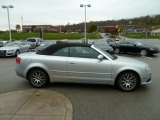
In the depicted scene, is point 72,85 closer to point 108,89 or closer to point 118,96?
point 108,89

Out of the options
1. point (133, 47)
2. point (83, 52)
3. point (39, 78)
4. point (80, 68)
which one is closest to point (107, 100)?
point (80, 68)

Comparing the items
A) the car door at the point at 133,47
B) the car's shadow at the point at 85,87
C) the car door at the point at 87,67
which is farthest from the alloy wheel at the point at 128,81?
the car door at the point at 133,47

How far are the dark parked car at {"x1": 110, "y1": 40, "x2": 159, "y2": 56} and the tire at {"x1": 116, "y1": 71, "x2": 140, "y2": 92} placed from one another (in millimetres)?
13163

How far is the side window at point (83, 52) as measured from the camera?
685cm

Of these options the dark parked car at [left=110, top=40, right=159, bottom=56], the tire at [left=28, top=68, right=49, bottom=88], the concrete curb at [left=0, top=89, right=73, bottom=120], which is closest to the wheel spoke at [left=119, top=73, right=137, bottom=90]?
the concrete curb at [left=0, top=89, right=73, bottom=120]

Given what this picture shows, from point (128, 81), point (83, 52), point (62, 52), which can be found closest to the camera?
point (128, 81)

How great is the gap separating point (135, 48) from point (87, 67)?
46.6 ft

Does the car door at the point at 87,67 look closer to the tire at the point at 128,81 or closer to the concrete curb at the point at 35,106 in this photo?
the tire at the point at 128,81

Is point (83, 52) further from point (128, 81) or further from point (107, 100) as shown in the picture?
point (107, 100)

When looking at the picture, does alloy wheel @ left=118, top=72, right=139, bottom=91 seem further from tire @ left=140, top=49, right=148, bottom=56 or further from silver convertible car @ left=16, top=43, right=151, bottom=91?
tire @ left=140, top=49, right=148, bottom=56

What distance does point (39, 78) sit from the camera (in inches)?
280

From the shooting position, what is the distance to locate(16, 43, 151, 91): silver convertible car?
21.9 ft

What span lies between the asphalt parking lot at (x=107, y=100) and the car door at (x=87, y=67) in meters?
0.38

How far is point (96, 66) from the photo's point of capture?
666cm
